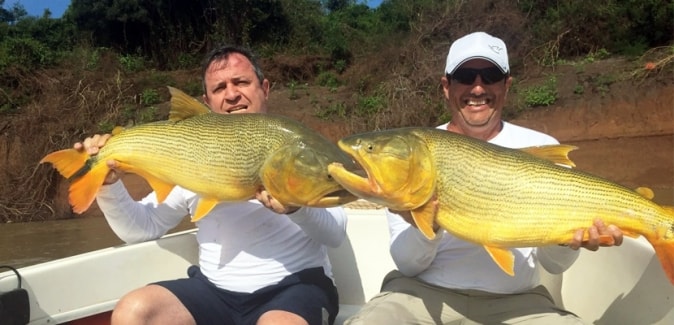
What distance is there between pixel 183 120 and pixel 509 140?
5.32 ft

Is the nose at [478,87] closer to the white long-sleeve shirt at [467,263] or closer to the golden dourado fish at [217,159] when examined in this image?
the white long-sleeve shirt at [467,263]

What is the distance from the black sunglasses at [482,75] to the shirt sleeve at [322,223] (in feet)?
3.07

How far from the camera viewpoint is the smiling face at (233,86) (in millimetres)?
3207

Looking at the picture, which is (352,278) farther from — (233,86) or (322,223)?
(233,86)

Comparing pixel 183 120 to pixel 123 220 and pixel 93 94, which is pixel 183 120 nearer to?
pixel 123 220

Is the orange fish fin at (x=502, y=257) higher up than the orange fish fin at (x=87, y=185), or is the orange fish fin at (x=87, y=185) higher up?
the orange fish fin at (x=502, y=257)

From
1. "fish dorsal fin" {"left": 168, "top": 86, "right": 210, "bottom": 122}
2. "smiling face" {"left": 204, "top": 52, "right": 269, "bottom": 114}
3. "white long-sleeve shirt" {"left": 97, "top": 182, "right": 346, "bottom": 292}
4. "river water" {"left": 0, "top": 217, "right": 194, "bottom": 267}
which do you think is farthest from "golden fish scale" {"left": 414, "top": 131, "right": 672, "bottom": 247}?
"river water" {"left": 0, "top": 217, "right": 194, "bottom": 267}

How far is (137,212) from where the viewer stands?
11.1 feet

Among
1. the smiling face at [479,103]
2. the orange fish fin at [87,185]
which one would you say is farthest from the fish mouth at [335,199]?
the orange fish fin at [87,185]

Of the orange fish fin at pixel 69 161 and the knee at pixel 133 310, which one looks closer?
the knee at pixel 133 310

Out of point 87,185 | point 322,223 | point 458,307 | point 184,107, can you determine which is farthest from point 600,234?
point 87,185

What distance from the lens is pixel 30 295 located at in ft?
10.7

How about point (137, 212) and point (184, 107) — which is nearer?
point (184, 107)

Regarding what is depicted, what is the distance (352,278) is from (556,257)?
1.67 meters
